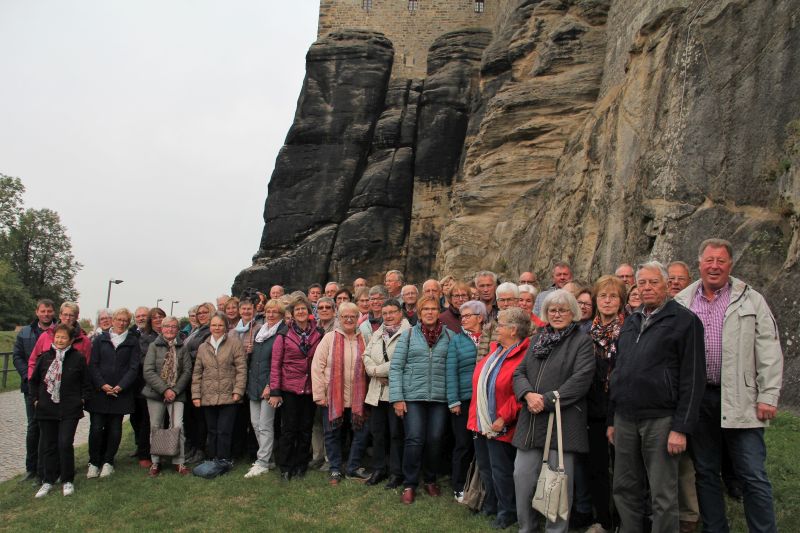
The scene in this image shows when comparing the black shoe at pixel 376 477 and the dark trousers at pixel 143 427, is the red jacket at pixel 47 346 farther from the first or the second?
the black shoe at pixel 376 477

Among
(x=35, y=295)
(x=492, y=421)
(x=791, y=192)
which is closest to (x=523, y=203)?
(x=791, y=192)

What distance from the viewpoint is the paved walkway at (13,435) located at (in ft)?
29.8

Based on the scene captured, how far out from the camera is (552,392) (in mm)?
4672

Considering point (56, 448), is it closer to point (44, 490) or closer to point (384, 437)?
point (44, 490)

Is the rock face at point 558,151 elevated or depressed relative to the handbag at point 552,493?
elevated

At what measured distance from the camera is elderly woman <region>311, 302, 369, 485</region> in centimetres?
700

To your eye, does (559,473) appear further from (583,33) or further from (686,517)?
(583,33)

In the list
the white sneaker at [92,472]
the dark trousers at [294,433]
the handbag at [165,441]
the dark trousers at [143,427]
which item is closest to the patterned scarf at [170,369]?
the handbag at [165,441]

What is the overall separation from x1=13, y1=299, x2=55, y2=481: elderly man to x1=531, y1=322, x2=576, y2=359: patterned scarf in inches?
255

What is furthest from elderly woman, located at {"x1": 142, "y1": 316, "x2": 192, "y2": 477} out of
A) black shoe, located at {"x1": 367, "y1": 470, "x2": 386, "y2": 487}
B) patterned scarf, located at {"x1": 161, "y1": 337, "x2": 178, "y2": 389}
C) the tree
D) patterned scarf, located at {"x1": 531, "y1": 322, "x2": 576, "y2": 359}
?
the tree

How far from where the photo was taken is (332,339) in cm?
725

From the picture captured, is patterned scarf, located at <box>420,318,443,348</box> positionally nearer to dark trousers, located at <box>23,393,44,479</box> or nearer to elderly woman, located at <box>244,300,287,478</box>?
elderly woman, located at <box>244,300,287,478</box>

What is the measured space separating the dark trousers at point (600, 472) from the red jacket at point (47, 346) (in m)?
6.38

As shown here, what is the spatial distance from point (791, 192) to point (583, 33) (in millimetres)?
11108
